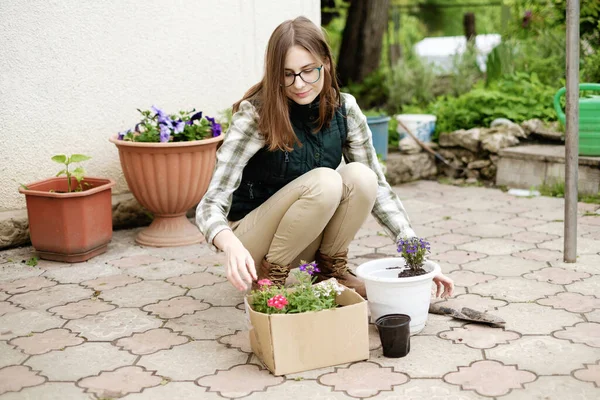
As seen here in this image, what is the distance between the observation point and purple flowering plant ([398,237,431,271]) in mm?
2934

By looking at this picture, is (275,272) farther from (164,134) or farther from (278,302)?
(164,134)

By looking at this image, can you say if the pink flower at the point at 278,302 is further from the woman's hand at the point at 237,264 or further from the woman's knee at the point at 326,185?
the woman's knee at the point at 326,185

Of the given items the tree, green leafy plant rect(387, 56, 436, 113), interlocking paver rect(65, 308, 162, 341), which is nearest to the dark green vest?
interlocking paver rect(65, 308, 162, 341)

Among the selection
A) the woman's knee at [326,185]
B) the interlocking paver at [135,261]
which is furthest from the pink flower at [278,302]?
the interlocking paver at [135,261]

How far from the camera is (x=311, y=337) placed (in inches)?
106

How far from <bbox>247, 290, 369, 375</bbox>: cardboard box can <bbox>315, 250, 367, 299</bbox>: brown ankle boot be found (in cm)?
55

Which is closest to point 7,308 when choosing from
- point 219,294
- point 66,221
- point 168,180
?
point 66,221

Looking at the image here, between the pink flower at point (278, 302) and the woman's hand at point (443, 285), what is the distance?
0.68 meters

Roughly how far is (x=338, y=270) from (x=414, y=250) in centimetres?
52

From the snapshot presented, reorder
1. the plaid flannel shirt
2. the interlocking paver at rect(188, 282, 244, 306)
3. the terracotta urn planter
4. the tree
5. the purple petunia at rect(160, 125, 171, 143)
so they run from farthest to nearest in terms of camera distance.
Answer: the tree < the purple petunia at rect(160, 125, 171, 143) < the terracotta urn planter < the interlocking paver at rect(188, 282, 244, 306) < the plaid flannel shirt

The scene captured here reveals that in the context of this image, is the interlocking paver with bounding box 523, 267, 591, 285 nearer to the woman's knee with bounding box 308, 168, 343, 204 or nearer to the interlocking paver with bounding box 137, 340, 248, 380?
the woman's knee with bounding box 308, 168, 343, 204

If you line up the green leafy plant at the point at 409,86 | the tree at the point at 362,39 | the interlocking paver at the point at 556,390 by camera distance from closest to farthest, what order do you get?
the interlocking paver at the point at 556,390 → the green leafy plant at the point at 409,86 → the tree at the point at 362,39

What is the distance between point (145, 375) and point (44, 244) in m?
1.79

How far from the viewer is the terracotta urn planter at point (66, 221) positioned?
4145mm
